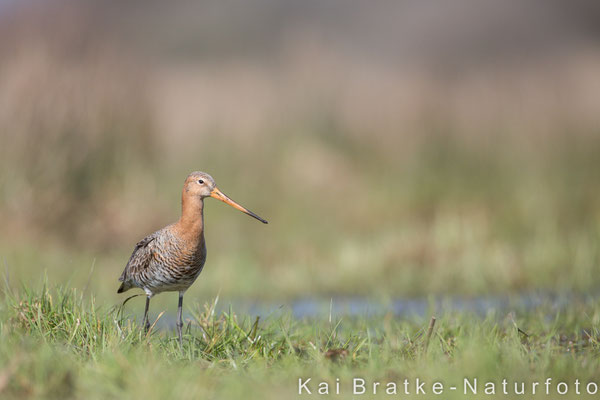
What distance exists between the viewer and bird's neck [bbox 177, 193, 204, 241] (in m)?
5.70

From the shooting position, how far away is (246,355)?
5098 mm

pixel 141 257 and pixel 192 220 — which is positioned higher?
pixel 192 220

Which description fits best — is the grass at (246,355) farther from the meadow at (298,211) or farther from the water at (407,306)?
the water at (407,306)

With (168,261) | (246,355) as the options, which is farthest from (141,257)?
(246,355)

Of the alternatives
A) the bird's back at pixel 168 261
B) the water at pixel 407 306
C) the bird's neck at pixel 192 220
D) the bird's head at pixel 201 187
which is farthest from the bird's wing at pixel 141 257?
the water at pixel 407 306

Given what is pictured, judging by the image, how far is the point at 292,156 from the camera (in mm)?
12664

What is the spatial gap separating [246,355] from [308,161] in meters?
7.59

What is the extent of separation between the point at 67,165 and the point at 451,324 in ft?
19.4

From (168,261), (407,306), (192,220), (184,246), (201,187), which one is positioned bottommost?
(407,306)

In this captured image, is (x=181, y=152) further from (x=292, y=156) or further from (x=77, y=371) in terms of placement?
(x=77, y=371)

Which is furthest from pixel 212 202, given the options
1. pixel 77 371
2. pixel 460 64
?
pixel 77 371

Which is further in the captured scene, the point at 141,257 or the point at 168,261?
the point at 141,257

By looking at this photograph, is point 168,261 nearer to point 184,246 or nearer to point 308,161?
point 184,246

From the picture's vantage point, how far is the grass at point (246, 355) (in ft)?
13.6
